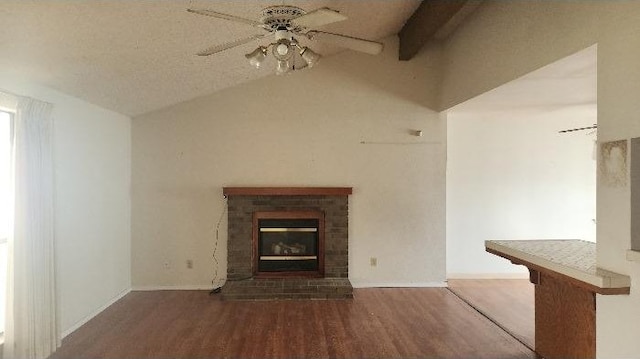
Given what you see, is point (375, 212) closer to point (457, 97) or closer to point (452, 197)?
point (452, 197)

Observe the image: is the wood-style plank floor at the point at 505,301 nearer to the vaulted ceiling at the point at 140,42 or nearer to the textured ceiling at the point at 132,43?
the vaulted ceiling at the point at 140,42

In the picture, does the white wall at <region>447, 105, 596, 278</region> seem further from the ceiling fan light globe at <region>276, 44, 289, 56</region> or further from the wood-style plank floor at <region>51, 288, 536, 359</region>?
the ceiling fan light globe at <region>276, 44, 289, 56</region>

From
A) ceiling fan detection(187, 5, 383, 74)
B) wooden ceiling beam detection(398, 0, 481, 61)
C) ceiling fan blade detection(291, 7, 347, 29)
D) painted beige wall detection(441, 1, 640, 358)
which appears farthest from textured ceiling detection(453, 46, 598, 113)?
ceiling fan blade detection(291, 7, 347, 29)

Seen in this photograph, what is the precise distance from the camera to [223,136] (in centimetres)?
484

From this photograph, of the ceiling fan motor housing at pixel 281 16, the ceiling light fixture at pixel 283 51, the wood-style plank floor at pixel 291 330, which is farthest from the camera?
the wood-style plank floor at pixel 291 330

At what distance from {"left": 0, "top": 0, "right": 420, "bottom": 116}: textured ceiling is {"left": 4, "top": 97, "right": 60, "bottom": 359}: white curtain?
44cm

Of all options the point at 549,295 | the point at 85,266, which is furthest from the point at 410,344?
the point at 85,266

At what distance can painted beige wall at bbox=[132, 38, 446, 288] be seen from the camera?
480 cm

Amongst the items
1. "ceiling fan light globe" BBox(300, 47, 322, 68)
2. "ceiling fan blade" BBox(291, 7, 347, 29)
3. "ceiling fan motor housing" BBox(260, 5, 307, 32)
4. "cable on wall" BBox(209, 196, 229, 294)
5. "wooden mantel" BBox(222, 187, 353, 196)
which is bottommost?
"cable on wall" BBox(209, 196, 229, 294)

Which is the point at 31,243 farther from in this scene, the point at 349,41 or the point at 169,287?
the point at 349,41

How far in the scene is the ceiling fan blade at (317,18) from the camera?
1808 mm

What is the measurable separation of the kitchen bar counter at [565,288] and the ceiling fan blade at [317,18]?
1969 millimetres

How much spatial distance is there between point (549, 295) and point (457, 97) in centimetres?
234

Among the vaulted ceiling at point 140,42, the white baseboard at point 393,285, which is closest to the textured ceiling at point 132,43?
the vaulted ceiling at point 140,42
